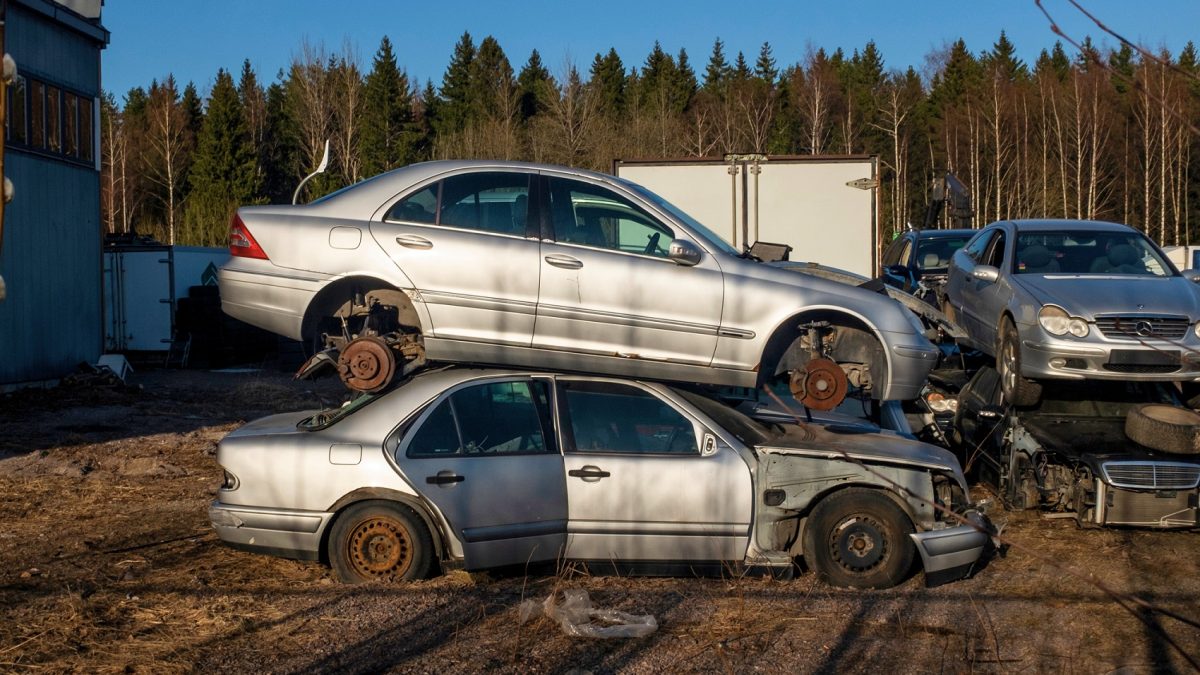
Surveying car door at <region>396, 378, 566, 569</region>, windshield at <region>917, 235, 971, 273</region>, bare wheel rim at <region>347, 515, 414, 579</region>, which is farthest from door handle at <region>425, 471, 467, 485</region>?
windshield at <region>917, 235, 971, 273</region>

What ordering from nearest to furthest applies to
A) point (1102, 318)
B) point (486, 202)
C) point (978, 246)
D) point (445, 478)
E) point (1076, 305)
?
point (445, 478), point (486, 202), point (1102, 318), point (1076, 305), point (978, 246)

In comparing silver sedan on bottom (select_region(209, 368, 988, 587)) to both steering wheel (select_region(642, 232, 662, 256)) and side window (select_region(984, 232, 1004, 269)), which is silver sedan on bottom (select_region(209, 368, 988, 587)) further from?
side window (select_region(984, 232, 1004, 269))

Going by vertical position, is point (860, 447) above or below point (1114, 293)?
below

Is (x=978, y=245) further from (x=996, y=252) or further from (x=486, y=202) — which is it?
(x=486, y=202)

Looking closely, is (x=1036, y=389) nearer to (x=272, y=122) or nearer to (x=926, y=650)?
(x=926, y=650)

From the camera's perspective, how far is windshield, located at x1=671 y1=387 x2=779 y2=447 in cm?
689

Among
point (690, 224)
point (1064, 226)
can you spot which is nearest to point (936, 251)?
point (1064, 226)

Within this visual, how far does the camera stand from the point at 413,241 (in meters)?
7.04

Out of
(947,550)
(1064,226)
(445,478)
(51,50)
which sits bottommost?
(947,550)

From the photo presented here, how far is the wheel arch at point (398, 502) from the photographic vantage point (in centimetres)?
658

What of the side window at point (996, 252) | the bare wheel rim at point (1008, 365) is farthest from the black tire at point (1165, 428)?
the side window at point (996, 252)

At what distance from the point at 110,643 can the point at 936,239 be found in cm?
1318

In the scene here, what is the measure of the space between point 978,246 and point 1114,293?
8.09 ft

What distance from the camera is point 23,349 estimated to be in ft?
56.3
